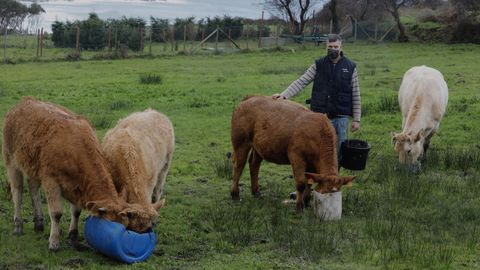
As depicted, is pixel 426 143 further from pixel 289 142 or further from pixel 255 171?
pixel 289 142

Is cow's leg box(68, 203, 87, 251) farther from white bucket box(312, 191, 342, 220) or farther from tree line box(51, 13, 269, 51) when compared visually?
tree line box(51, 13, 269, 51)

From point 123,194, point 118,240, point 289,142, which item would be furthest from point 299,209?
point 118,240

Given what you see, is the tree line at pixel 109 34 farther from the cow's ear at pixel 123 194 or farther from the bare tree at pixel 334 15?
the cow's ear at pixel 123 194

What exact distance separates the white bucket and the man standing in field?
1.18 metres

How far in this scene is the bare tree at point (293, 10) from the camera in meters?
47.9

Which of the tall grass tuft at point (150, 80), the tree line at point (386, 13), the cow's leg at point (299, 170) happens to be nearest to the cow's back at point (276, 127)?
the cow's leg at point (299, 170)

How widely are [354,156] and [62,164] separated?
4.18 meters

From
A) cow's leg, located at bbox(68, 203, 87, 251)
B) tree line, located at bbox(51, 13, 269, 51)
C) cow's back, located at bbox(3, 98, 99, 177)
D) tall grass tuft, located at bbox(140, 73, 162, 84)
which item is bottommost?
cow's leg, located at bbox(68, 203, 87, 251)

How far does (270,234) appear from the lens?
761 centimetres

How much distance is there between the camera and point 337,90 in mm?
9203

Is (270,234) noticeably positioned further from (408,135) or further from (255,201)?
(408,135)

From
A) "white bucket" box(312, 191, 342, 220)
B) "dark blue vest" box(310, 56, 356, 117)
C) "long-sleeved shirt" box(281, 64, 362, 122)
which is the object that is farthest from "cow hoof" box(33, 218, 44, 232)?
"dark blue vest" box(310, 56, 356, 117)

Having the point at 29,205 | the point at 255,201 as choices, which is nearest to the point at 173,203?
the point at 255,201

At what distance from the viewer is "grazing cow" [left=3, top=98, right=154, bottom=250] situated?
659cm
